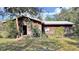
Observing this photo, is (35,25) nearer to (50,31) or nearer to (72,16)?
(50,31)

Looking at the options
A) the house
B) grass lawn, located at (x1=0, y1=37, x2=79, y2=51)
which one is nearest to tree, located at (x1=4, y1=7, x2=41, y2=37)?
the house

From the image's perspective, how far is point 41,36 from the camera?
10.7 feet

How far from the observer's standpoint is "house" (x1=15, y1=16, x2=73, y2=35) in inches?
127

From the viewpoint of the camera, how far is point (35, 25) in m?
3.25

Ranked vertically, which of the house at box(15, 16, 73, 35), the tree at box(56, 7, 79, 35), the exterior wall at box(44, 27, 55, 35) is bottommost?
the exterior wall at box(44, 27, 55, 35)

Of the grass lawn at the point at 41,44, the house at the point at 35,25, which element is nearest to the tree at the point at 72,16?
the house at the point at 35,25

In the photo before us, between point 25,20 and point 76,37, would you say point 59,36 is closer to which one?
point 76,37

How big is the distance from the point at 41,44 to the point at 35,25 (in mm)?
206

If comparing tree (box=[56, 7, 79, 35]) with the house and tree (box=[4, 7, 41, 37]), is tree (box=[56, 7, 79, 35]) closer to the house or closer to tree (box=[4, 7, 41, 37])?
the house

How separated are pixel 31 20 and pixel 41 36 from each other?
196mm

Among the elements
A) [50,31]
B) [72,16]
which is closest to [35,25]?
[50,31]

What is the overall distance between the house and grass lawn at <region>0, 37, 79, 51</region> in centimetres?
8

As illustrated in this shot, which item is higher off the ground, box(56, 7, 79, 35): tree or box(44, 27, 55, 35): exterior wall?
box(56, 7, 79, 35): tree

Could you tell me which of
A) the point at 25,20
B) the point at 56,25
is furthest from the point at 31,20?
the point at 56,25
